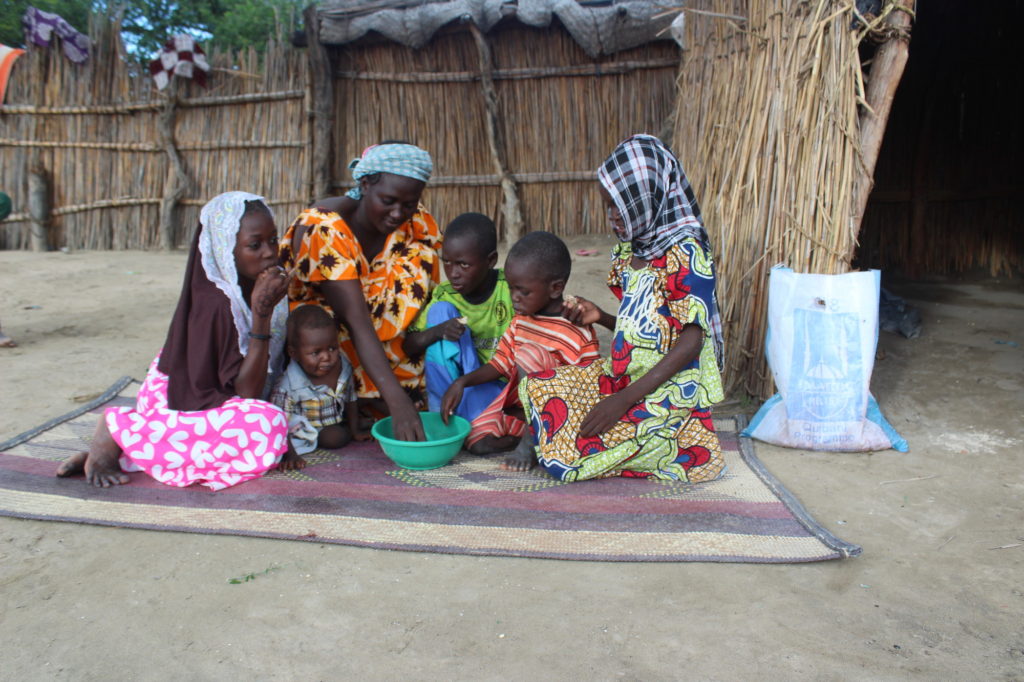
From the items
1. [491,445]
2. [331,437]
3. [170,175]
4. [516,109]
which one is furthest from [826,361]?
[170,175]

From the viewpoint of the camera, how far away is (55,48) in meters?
7.86

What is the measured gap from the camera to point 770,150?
10.5 ft

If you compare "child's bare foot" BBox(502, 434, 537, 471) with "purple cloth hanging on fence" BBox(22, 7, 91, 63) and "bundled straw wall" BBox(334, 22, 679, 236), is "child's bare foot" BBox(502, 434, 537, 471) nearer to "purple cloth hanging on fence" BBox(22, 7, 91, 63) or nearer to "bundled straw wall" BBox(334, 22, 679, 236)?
"bundled straw wall" BBox(334, 22, 679, 236)

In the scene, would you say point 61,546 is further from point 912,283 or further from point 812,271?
point 912,283

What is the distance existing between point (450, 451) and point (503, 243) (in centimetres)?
521

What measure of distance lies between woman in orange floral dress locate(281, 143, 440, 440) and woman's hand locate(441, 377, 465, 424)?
0.41 ft

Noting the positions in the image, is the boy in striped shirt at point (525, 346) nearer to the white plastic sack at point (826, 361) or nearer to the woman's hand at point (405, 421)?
the woman's hand at point (405, 421)

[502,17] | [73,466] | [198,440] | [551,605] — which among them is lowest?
[551,605]

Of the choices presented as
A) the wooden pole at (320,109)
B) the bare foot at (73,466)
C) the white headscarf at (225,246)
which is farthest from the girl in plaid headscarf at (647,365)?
the wooden pole at (320,109)

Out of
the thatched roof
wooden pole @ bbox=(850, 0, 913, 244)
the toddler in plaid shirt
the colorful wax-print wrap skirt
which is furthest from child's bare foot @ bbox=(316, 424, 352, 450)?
the thatched roof

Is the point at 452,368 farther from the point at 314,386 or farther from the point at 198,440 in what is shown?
the point at 198,440

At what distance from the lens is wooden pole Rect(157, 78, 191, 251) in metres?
7.85

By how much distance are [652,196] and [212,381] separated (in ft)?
5.15

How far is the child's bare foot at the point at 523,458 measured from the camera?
9.12 ft
